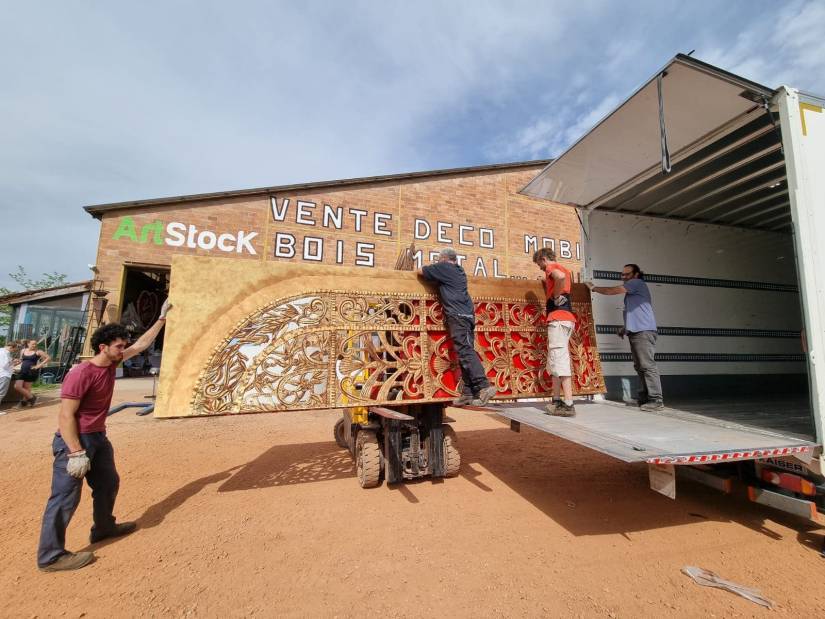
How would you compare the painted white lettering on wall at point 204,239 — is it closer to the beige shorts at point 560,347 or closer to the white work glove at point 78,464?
the white work glove at point 78,464

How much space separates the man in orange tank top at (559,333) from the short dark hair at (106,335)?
164 inches

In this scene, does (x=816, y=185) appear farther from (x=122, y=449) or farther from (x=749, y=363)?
(x=122, y=449)

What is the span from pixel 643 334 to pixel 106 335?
5711mm

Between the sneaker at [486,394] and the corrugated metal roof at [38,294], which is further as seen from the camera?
the corrugated metal roof at [38,294]

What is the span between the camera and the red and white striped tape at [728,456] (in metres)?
2.47

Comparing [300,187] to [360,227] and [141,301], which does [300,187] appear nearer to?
[360,227]

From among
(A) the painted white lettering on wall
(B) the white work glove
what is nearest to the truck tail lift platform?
(B) the white work glove

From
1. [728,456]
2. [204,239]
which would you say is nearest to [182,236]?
[204,239]

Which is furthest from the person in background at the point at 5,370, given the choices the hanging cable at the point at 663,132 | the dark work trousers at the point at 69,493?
the hanging cable at the point at 663,132

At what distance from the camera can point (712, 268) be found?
5879 millimetres

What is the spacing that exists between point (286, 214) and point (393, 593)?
1201 centimetres

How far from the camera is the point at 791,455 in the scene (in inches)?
108

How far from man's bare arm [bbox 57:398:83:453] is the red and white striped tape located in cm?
436

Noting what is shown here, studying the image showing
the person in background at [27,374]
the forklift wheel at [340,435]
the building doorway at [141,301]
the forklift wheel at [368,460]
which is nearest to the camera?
the forklift wheel at [368,460]
